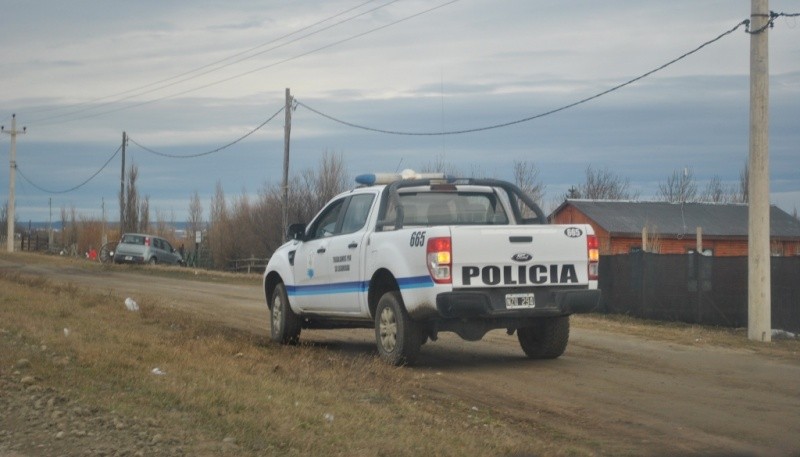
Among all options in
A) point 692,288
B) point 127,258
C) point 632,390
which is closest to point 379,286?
point 632,390

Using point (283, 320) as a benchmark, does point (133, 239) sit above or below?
above

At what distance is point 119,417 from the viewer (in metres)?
7.32

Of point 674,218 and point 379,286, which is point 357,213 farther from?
point 674,218

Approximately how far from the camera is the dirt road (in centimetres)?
759

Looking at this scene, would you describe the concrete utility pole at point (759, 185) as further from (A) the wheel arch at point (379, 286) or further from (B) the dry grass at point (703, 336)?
(A) the wheel arch at point (379, 286)

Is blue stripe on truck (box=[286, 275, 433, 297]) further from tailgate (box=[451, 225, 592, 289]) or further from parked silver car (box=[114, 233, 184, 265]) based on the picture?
parked silver car (box=[114, 233, 184, 265])

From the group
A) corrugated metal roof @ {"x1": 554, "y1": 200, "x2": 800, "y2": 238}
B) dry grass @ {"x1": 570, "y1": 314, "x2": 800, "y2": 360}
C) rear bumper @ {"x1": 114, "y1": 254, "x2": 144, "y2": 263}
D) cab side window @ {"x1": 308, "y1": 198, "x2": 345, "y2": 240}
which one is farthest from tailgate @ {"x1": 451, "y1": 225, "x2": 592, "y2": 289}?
rear bumper @ {"x1": 114, "y1": 254, "x2": 144, "y2": 263}

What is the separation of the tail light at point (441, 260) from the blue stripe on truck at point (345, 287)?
10 cm

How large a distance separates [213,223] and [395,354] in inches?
2434

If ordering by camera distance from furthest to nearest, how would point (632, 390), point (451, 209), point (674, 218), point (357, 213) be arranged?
point (674, 218)
point (357, 213)
point (451, 209)
point (632, 390)

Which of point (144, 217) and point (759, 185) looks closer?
→ point (759, 185)

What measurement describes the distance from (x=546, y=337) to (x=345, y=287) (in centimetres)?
234

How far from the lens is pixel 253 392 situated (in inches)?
329

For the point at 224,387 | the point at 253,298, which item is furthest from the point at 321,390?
the point at 253,298
